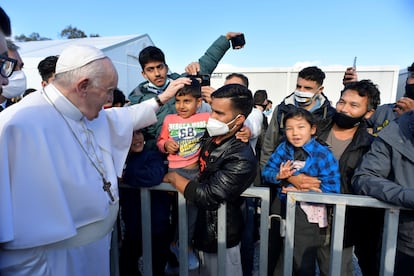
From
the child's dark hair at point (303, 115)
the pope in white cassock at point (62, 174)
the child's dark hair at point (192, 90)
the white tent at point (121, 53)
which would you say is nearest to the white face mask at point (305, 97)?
→ the child's dark hair at point (303, 115)

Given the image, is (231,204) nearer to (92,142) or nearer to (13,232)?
(92,142)

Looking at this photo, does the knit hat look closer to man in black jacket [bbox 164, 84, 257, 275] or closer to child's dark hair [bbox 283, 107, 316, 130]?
man in black jacket [bbox 164, 84, 257, 275]

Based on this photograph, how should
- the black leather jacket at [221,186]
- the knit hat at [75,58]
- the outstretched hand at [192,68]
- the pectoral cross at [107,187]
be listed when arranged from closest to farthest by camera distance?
the knit hat at [75,58] < the pectoral cross at [107,187] < the black leather jacket at [221,186] < the outstretched hand at [192,68]

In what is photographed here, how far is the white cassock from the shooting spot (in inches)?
50.4

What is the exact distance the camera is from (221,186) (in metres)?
1.72

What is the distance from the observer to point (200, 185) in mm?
1793

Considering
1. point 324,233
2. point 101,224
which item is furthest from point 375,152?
point 101,224

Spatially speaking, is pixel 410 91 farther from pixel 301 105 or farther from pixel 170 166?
pixel 170 166

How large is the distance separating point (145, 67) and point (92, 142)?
4.06 ft

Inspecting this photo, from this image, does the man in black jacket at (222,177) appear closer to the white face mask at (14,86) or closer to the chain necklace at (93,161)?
the chain necklace at (93,161)

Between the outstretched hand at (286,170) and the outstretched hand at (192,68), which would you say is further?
the outstretched hand at (192,68)

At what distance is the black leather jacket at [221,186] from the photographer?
1.73 meters

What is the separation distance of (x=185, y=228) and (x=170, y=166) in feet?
1.78

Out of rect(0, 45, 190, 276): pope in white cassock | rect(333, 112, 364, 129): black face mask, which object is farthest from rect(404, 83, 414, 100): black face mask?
rect(0, 45, 190, 276): pope in white cassock
